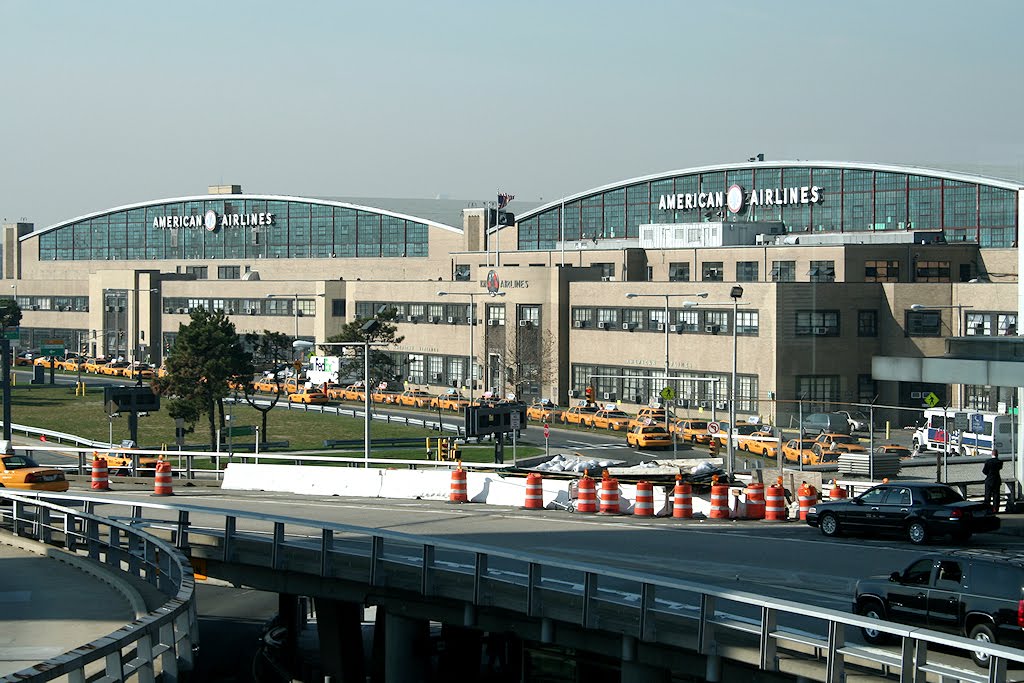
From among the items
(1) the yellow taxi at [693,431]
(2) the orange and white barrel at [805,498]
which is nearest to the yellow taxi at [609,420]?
(1) the yellow taxi at [693,431]

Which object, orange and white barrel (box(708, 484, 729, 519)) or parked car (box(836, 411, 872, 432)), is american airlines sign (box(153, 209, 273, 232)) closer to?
parked car (box(836, 411, 872, 432))

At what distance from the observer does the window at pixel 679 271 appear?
107812 millimetres

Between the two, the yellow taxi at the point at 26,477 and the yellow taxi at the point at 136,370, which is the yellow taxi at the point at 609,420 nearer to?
the yellow taxi at the point at 26,477

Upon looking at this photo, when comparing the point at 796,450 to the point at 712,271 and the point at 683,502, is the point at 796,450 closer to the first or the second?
the point at 683,502

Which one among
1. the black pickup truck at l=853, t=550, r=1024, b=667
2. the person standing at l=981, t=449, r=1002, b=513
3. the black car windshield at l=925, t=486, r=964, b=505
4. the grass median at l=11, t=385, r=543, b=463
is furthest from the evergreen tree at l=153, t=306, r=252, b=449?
the black pickup truck at l=853, t=550, r=1024, b=667

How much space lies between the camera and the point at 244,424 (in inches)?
3617

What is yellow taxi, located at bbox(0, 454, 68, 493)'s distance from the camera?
4406 cm

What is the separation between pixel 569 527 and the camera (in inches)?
1319

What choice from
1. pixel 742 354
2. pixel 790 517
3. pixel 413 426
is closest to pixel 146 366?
pixel 413 426

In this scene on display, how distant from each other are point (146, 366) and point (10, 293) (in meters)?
35.4

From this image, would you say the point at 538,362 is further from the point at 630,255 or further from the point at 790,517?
the point at 790,517

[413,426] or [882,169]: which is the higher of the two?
[882,169]

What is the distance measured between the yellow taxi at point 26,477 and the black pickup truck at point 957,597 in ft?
96.0

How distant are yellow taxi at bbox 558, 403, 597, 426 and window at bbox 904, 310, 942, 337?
19.4 m
